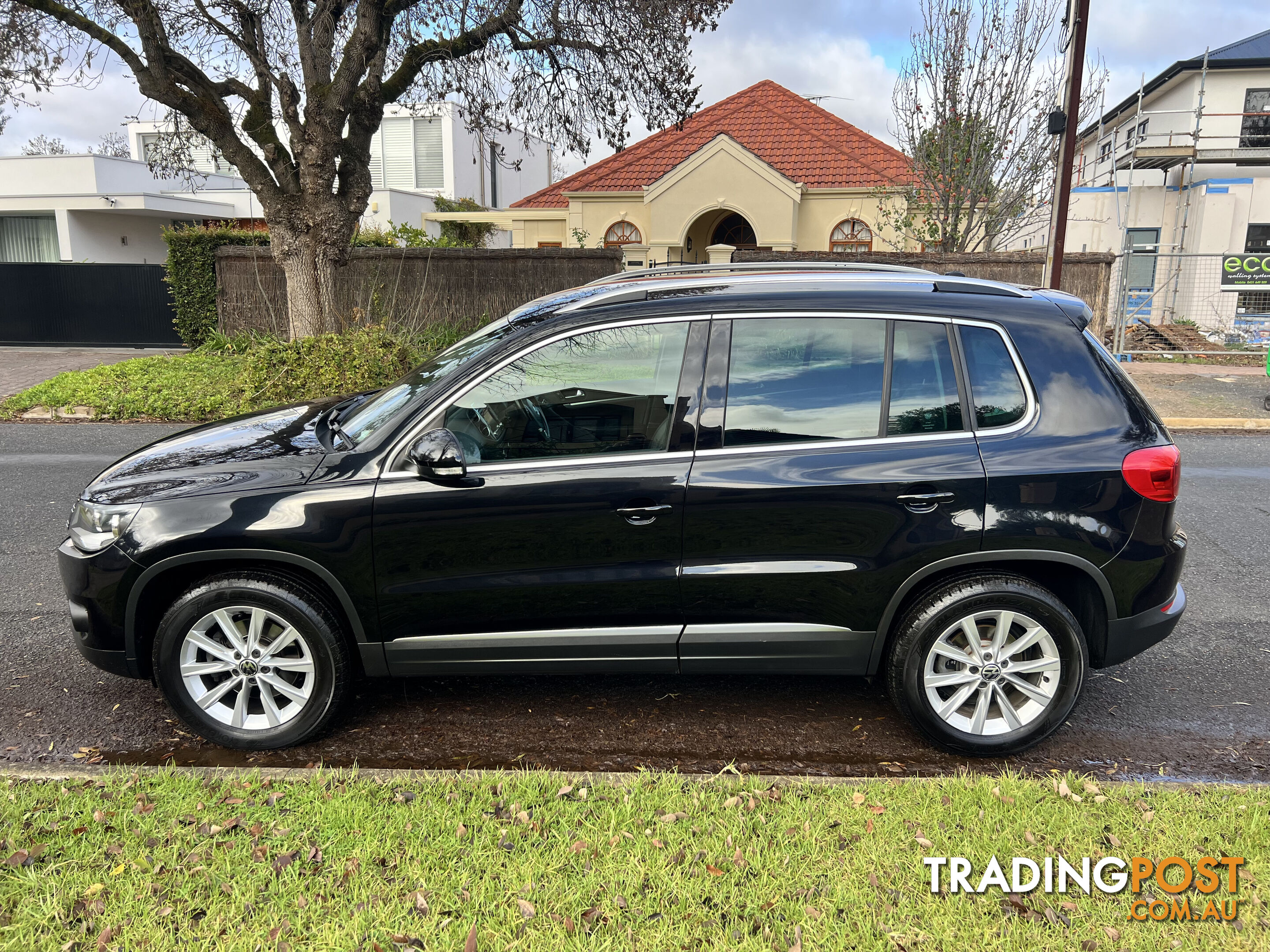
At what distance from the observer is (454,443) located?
3.47 m

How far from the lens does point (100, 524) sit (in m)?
3.63

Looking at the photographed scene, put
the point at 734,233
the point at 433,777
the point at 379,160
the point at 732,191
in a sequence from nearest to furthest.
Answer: the point at 433,777, the point at 732,191, the point at 734,233, the point at 379,160

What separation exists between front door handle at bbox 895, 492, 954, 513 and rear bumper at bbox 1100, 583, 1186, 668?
896 mm

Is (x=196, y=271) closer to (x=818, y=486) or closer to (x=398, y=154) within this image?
(x=818, y=486)

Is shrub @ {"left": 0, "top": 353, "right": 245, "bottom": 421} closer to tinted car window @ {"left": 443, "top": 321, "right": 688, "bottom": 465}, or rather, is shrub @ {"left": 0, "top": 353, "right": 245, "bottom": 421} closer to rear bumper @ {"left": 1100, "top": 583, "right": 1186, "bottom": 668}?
tinted car window @ {"left": 443, "top": 321, "right": 688, "bottom": 465}

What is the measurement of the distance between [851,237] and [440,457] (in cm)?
2029

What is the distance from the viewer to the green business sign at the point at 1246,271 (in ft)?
62.1

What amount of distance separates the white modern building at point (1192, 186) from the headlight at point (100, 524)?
70.5ft

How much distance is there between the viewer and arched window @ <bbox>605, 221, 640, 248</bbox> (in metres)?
23.2

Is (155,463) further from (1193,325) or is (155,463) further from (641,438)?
(1193,325)

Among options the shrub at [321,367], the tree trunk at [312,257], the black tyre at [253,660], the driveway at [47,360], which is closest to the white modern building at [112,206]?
the driveway at [47,360]

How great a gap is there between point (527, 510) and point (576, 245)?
67.8 feet

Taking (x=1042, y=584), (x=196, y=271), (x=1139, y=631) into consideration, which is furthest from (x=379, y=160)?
(x=1139, y=631)

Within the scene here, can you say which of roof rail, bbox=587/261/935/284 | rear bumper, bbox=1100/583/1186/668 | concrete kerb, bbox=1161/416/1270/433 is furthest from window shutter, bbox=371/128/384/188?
rear bumper, bbox=1100/583/1186/668
